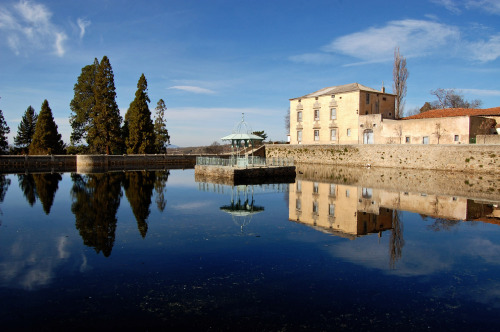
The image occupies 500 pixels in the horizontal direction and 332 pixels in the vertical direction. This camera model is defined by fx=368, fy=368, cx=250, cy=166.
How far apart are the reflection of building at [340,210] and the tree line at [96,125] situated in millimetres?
29935

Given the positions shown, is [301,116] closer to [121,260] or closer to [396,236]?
[396,236]

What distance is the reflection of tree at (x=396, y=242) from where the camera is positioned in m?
8.97

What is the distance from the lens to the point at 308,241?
1061cm

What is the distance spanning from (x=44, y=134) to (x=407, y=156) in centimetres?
3993

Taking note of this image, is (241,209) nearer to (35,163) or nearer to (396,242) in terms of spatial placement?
(396,242)

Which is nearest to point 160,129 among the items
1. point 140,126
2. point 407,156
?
point 140,126

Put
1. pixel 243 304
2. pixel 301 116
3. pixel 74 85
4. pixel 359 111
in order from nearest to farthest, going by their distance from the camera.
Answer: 1. pixel 243 304
2. pixel 359 111
3. pixel 74 85
4. pixel 301 116

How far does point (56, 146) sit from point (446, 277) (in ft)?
151

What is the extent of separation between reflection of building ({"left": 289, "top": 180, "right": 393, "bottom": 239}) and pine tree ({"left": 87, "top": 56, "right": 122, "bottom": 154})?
3003 centimetres

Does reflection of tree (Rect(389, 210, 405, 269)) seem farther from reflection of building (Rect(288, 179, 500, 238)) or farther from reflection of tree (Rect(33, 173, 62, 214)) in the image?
reflection of tree (Rect(33, 173, 62, 214))

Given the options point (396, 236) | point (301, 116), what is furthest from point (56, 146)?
point (396, 236)

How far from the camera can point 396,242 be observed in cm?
1039

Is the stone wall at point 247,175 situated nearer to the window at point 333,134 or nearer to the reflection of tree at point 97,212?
the reflection of tree at point 97,212

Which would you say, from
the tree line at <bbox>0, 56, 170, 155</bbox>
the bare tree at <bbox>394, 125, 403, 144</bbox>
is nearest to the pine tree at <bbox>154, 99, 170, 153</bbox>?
the tree line at <bbox>0, 56, 170, 155</bbox>
